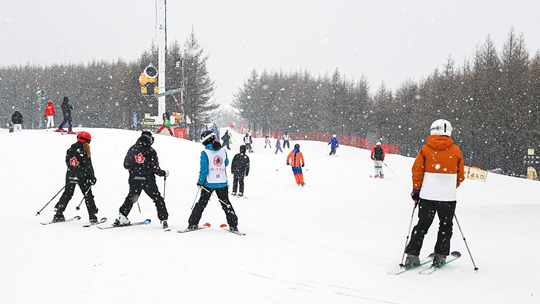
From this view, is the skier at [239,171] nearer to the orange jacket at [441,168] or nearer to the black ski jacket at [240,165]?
the black ski jacket at [240,165]

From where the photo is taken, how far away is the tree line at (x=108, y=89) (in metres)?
45.1

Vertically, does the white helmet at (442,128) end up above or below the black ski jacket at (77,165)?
above

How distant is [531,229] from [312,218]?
479 centimetres

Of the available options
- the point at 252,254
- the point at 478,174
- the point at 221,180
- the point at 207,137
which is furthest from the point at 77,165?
the point at 478,174

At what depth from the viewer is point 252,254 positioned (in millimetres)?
5629

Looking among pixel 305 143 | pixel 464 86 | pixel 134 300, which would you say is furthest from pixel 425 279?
pixel 464 86

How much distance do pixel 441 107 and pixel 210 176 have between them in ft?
152

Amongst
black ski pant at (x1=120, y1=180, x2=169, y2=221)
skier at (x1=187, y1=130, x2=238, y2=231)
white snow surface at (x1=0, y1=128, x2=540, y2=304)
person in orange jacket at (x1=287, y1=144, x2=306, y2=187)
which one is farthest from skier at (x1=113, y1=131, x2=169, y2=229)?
person in orange jacket at (x1=287, y1=144, x2=306, y2=187)

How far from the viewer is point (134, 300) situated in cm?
378

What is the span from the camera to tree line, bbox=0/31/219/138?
148 ft

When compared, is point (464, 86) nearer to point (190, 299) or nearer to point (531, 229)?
point (531, 229)

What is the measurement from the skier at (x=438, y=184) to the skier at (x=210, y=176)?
3.20 meters

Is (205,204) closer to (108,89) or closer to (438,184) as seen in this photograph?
(438,184)

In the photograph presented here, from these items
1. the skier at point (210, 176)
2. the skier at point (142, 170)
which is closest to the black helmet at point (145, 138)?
the skier at point (142, 170)
